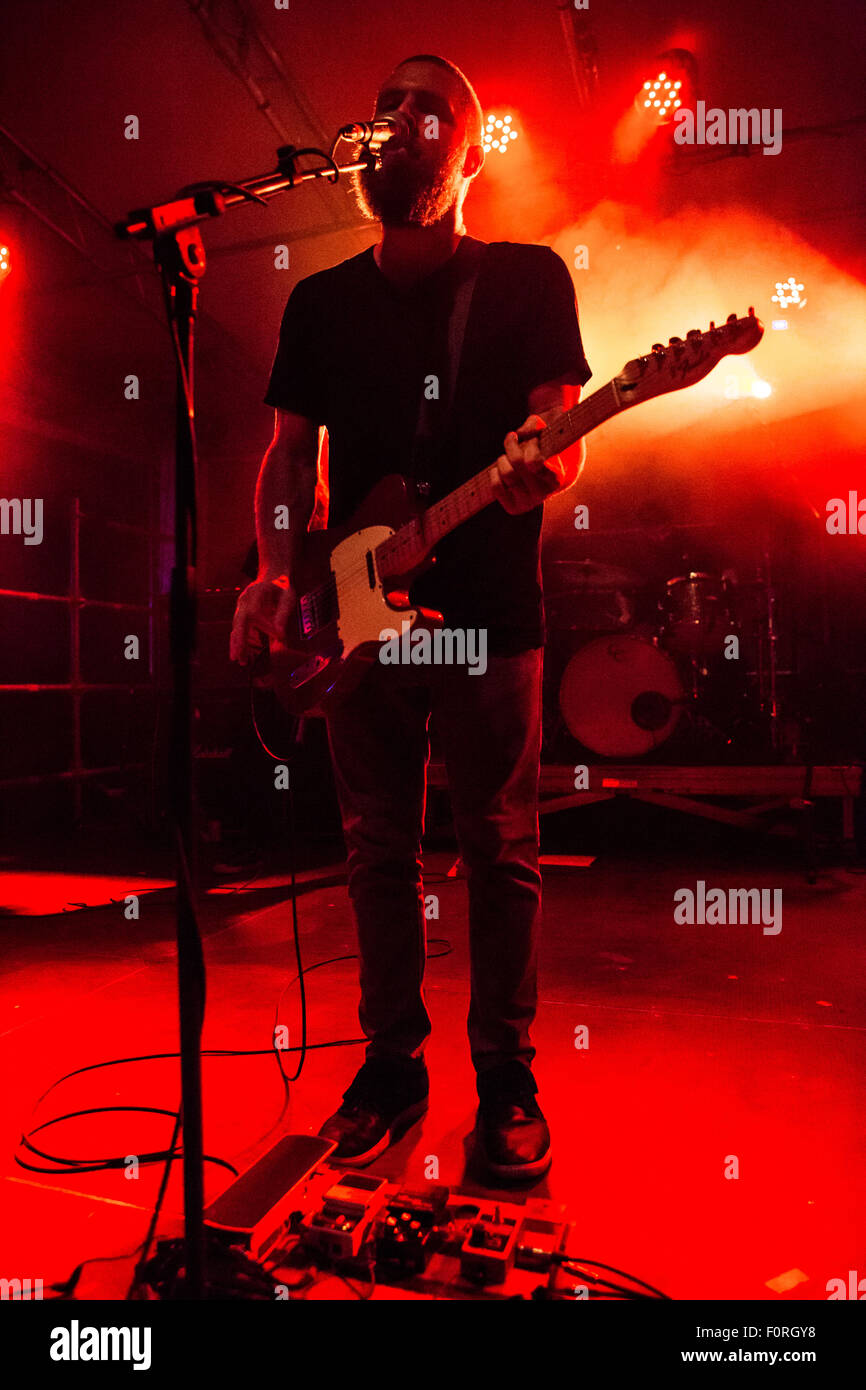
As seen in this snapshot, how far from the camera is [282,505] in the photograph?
183 cm

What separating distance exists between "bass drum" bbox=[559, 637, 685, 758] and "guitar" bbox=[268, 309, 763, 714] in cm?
363

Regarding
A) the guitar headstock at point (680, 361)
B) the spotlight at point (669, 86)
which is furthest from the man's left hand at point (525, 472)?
the spotlight at point (669, 86)

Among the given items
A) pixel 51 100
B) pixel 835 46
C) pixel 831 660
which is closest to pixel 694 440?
pixel 831 660

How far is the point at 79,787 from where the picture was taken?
22.3 feet

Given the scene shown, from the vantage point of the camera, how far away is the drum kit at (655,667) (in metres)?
5.14

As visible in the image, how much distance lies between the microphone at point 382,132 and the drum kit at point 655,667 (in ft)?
12.9

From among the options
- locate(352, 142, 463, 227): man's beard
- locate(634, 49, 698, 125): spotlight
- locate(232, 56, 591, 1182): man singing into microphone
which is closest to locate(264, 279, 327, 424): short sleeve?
locate(232, 56, 591, 1182): man singing into microphone

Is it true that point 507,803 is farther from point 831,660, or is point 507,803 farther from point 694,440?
point 694,440

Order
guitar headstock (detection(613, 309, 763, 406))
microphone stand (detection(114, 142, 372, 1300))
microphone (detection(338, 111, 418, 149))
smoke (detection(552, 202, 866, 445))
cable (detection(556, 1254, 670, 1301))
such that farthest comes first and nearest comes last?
smoke (detection(552, 202, 866, 445)) < guitar headstock (detection(613, 309, 763, 406)) < microphone (detection(338, 111, 418, 149)) < cable (detection(556, 1254, 670, 1301)) < microphone stand (detection(114, 142, 372, 1300))

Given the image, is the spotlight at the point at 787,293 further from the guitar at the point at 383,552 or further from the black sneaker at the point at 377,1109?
the black sneaker at the point at 377,1109

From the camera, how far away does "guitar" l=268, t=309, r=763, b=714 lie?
138 cm

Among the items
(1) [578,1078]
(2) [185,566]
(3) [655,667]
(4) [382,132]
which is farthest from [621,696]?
(2) [185,566]

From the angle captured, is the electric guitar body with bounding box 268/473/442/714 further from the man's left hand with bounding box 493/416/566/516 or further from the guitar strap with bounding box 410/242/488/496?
the man's left hand with bounding box 493/416/566/516

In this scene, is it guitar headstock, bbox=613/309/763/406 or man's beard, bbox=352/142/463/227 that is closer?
guitar headstock, bbox=613/309/763/406
